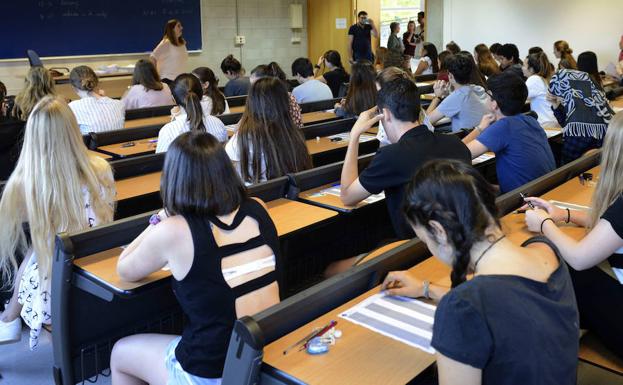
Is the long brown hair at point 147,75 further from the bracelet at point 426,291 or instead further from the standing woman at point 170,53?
the bracelet at point 426,291

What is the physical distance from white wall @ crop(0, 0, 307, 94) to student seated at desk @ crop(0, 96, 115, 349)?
756 cm

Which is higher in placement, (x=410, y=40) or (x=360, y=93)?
(x=410, y=40)

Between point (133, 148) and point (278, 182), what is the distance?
5.85 feet

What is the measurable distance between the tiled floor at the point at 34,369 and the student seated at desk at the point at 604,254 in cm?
72

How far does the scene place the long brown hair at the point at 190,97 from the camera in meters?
4.05

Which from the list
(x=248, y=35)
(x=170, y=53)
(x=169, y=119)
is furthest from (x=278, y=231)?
(x=248, y=35)

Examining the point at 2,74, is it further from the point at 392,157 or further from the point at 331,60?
the point at 392,157

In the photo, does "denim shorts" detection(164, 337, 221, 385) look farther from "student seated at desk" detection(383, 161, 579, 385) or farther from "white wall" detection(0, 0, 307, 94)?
"white wall" detection(0, 0, 307, 94)

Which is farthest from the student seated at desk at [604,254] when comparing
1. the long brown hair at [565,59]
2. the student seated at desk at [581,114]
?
the long brown hair at [565,59]

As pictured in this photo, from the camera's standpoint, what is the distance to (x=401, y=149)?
2.61 meters

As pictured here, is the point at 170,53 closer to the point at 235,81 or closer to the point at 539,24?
the point at 235,81

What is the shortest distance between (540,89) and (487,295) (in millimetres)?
A: 4910

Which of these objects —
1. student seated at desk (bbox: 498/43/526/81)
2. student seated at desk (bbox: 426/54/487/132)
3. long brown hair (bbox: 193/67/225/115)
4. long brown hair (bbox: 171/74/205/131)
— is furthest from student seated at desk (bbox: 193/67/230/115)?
student seated at desk (bbox: 498/43/526/81)

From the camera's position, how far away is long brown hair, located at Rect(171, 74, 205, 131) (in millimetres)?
4055
